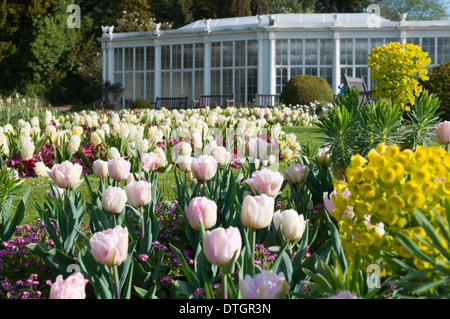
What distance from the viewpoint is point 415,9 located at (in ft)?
120

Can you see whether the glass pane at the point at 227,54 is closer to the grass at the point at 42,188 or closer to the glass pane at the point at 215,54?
the glass pane at the point at 215,54

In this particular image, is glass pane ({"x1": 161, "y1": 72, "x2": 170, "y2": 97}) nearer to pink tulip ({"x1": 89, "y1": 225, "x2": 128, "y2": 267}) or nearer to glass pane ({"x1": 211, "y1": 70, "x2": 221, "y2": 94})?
glass pane ({"x1": 211, "y1": 70, "x2": 221, "y2": 94})

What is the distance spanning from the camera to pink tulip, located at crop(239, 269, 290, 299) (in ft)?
3.91

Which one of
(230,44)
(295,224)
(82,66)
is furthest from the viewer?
(82,66)

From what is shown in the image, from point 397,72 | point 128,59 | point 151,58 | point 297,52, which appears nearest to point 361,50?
point 297,52

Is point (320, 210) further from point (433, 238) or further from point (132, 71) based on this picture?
point (132, 71)

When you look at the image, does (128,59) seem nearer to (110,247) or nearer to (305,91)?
(305,91)

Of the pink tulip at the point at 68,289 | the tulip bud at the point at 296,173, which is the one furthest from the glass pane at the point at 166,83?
the pink tulip at the point at 68,289

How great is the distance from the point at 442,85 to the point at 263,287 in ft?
33.5

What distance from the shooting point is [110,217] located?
2.10 metres

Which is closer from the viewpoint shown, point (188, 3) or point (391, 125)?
point (391, 125)

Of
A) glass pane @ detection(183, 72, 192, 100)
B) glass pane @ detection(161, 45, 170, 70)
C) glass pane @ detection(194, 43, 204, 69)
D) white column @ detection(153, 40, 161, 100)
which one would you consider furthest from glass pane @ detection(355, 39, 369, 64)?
white column @ detection(153, 40, 161, 100)

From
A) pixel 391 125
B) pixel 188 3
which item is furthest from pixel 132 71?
pixel 391 125
